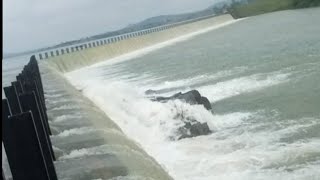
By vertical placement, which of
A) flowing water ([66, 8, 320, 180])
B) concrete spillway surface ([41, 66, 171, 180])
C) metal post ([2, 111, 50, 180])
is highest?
metal post ([2, 111, 50, 180])

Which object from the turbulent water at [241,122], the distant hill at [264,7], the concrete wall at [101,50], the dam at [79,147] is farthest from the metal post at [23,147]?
the distant hill at [264,7]

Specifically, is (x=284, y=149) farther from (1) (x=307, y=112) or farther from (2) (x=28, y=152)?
(2) (x=28, y=152)

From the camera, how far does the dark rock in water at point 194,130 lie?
46.6 ft

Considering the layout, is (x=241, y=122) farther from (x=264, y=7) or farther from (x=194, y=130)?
(x=264, y=7)

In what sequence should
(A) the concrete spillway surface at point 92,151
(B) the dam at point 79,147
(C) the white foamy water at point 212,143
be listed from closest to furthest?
(B) the dam at point 79,147
(A) the concrete spillway surface at point 92,151
(C) the white foamy water at point 212,143

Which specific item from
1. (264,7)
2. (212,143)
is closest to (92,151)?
(212,143)

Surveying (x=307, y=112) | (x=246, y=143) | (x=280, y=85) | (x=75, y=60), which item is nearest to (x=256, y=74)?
(x=280, y=85)

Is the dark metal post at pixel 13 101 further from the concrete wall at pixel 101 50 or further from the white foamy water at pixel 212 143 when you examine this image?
the concrete wall at pixel 101 50

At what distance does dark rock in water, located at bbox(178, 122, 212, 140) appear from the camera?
14195mm

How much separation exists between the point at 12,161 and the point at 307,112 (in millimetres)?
11862

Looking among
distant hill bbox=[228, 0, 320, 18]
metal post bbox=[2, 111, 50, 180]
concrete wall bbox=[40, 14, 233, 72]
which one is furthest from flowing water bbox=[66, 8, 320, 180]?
distant hill bbox=[228, 0, 320, 18]

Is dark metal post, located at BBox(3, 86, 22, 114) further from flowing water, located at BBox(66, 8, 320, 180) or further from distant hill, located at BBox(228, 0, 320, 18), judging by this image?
distant hill, located at BBox(228, 0, 320, 18)

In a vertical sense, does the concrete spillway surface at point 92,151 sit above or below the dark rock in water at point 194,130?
above

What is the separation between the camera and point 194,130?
14.4m
